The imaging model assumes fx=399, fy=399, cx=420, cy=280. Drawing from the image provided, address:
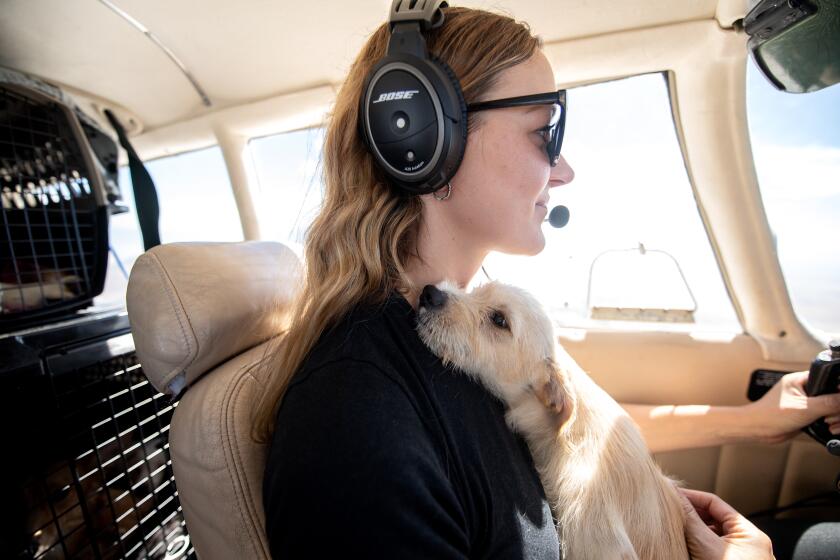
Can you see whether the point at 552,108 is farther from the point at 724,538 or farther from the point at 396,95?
the point at 724,538

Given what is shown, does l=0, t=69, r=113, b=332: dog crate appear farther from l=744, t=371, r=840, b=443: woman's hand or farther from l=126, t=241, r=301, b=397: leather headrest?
l=744, t=371, r=840, b=443: woman's hand

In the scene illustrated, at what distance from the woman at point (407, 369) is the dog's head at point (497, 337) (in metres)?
0.09

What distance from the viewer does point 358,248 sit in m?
0.97

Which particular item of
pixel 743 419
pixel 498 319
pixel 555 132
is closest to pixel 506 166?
pixel 555 132

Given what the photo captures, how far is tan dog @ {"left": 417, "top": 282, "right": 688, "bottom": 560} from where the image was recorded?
103 centimetres

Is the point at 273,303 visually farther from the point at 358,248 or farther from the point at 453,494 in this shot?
the point at 453,494

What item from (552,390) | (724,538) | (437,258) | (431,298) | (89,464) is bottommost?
(724,538)

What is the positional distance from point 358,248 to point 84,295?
1.04 meters

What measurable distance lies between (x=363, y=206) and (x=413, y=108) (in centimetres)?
28

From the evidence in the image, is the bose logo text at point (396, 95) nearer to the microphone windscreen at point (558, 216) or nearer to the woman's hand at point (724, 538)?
the microphone windscreen at point (558, 216)

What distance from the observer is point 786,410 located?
5.51ft

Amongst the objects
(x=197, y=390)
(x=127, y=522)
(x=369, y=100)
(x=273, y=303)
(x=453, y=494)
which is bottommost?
(x=127, y=522)

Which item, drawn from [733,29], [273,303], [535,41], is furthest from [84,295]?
[733,29]

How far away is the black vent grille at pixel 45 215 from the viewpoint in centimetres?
113
